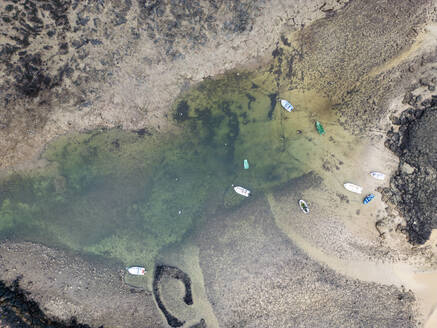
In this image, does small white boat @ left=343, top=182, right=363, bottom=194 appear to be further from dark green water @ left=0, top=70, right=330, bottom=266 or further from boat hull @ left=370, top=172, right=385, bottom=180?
dark green water @ left=0, top=70, right=330, bottom=266

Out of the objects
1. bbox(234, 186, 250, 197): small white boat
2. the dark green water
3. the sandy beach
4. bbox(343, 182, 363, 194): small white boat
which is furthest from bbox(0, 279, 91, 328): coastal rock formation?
bbox(343, 182, 363, 194): small white boat

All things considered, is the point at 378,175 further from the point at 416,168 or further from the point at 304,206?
the point at 304,206

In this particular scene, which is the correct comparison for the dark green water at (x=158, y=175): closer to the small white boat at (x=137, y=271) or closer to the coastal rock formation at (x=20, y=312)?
the small white boat at (x=137, y=271)

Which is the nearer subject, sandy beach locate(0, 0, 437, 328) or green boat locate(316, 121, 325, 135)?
sandy beach locate(0, 0, 437, 328)

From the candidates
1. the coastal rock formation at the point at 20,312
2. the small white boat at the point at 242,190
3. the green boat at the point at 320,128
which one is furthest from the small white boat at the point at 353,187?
the coastal rock formation at the point at 20,312

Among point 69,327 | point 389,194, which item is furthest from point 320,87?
point 69,327

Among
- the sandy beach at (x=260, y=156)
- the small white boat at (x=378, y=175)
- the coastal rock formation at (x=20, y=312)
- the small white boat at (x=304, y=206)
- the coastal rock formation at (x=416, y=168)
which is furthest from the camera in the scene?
the small white boat at (x=304, y=206)
